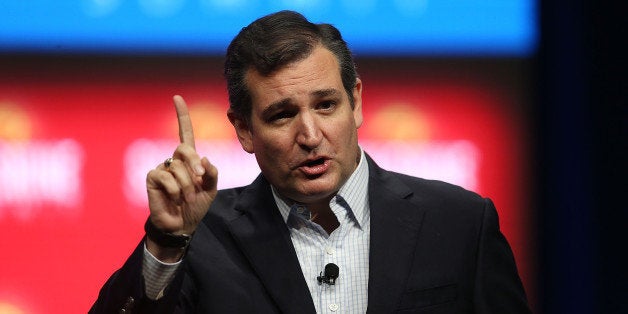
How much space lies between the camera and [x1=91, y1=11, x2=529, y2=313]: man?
1990mm

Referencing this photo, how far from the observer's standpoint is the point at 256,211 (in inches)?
84.2

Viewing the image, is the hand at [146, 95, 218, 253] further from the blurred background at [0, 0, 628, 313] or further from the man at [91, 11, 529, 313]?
the blurred background at [0, 0, 628, 313]

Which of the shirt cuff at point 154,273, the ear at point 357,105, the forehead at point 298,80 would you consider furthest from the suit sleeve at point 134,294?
the ear at point 357,105

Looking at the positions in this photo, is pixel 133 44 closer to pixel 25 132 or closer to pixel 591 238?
pixel 25 132

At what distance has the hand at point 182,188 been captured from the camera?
179 cm

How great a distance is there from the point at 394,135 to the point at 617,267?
78 centimetres

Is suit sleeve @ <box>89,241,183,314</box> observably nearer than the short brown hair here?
Yes

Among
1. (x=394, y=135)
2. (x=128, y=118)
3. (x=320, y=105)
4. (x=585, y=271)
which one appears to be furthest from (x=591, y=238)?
(x=128, y=118)

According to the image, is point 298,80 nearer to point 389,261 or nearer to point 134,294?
point 389,261

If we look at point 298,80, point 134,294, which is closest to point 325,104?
point 298,80

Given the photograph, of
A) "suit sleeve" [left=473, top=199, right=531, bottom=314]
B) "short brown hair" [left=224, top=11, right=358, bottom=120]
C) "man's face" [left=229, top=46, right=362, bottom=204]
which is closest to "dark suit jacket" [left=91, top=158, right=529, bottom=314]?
"suit sleeve" [left=473, top=199, right=531, bottom=314]

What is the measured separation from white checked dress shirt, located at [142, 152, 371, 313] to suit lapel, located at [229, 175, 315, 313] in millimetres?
27

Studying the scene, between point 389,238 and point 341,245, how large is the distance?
0.34 ft

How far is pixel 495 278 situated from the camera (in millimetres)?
2033
